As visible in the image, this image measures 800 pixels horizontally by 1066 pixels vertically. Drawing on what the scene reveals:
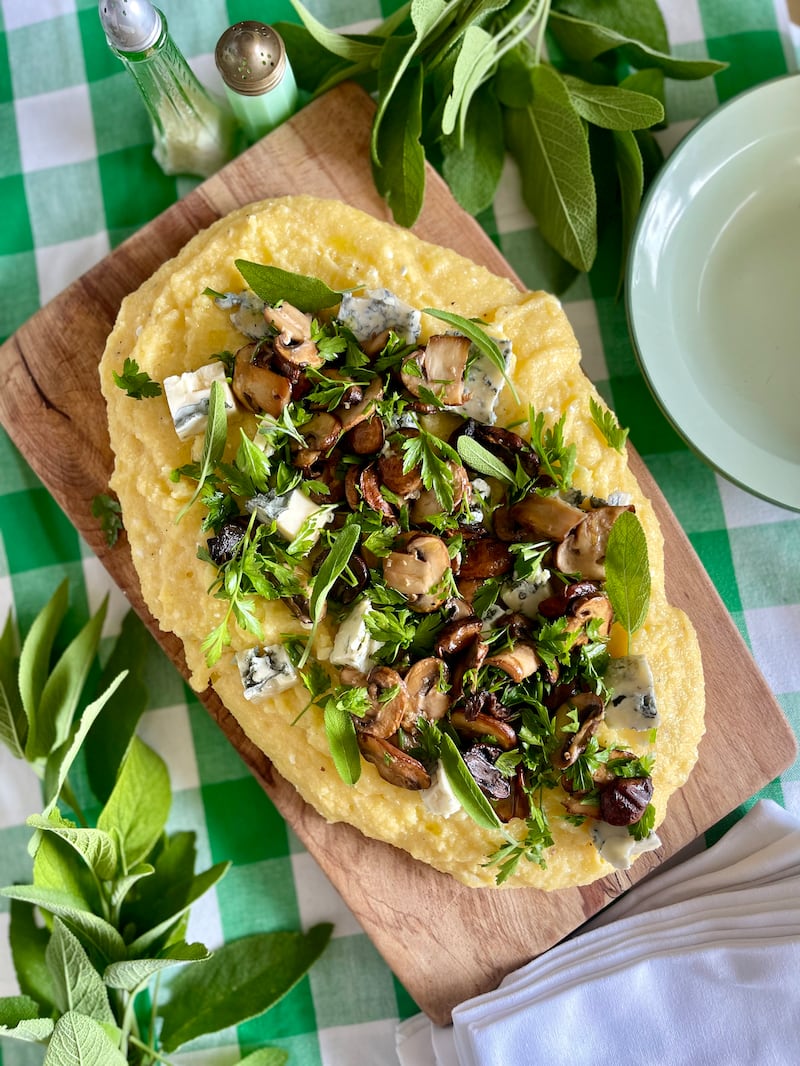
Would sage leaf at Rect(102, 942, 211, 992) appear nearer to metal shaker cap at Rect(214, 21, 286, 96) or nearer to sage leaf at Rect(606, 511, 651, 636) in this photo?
sage leaf at Rect(606, 511, 651, 636)

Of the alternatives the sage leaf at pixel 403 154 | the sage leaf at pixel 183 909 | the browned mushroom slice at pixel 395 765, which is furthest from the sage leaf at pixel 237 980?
the sage leaf at pixel 403 154

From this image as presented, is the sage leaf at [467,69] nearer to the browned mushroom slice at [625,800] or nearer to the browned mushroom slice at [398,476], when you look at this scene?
the browned mushroom slice at [398,476]

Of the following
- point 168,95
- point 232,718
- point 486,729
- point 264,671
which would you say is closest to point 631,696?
point 486,729

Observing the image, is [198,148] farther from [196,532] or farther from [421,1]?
[196,532]

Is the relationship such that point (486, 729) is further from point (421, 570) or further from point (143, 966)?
point (143, 966)

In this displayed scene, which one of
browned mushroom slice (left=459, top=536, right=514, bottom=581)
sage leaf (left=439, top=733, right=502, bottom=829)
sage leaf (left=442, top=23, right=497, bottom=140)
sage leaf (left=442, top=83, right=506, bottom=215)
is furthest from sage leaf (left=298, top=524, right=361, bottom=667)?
sage leaf (left=442, top=83, right=506, bottom=215)
